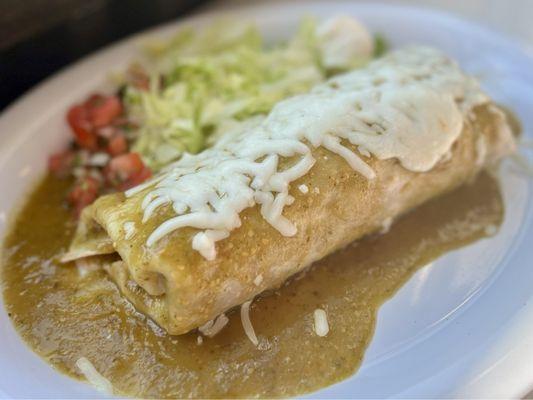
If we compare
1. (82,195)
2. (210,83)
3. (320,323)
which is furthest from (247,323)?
(210,83)

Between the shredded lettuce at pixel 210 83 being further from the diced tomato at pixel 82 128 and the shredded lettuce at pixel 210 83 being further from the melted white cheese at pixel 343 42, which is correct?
the diced tomato at pixel 82 128

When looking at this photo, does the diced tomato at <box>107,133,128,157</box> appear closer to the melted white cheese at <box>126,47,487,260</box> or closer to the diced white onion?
the melted white cheese at <box>126,47,487,260</box>

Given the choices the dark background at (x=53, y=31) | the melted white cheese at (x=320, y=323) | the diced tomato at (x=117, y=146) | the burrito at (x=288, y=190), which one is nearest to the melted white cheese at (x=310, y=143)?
the burrito at (x=288, y=190)

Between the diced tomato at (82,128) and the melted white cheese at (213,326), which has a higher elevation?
the diced tomato at (82,128)

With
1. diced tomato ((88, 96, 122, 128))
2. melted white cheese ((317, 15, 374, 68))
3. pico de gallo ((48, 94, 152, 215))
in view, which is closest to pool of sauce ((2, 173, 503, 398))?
pico de gallo ((48, 94, 152, 215))

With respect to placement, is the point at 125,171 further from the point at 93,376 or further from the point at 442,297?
the point at 442,297
